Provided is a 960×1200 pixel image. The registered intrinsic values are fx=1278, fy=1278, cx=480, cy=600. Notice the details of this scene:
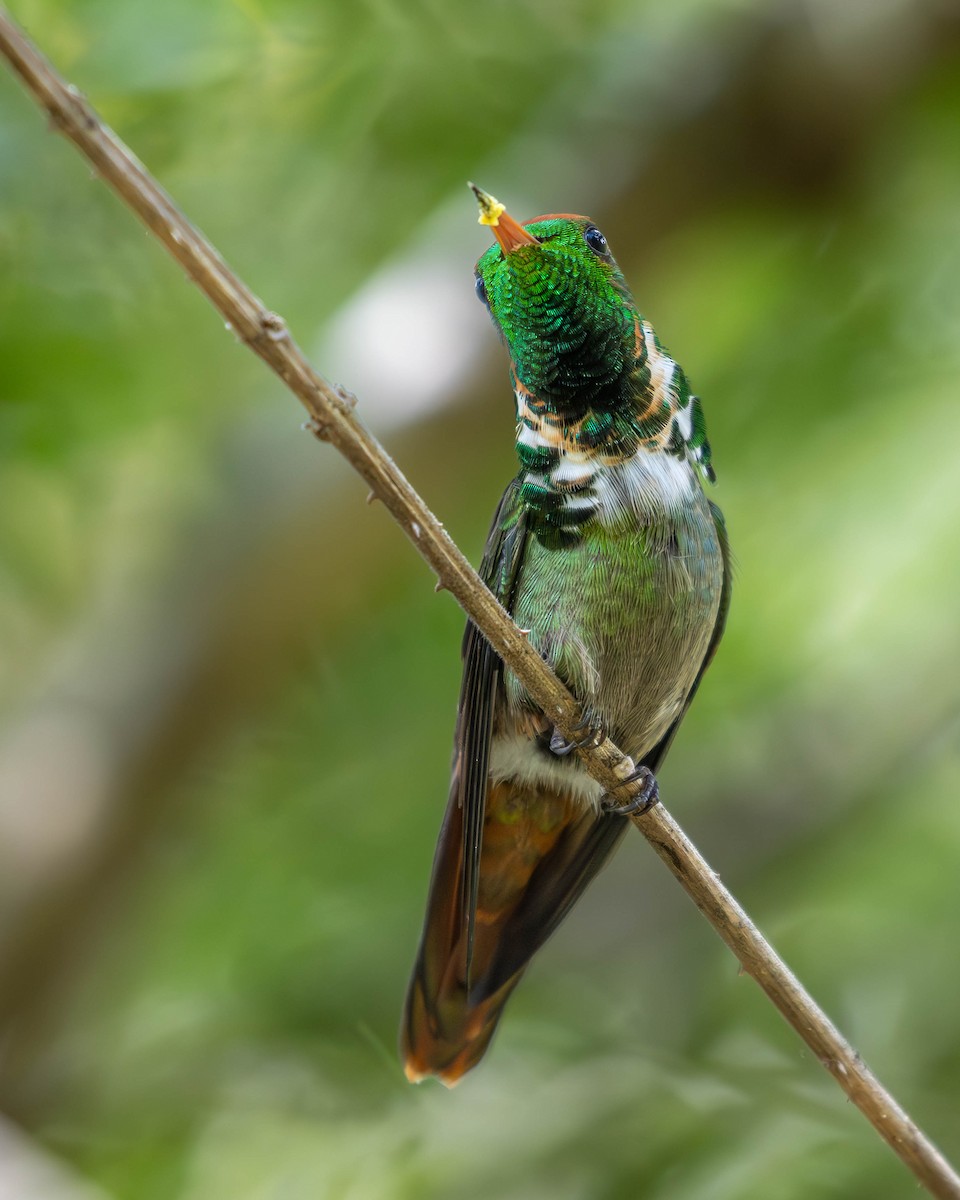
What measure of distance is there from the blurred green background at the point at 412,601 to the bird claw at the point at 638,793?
1824 millimetres

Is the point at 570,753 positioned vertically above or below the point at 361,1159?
above

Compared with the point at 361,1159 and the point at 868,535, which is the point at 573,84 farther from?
the point at 361,1159

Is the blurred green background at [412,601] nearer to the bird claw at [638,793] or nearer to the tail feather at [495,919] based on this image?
the tail feather at [495,919]

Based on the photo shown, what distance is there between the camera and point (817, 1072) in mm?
4492

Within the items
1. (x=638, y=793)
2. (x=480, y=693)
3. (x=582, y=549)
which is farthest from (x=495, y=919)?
(x=582, y=549)

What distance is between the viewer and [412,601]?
5488mm

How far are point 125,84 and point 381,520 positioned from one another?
5.75ft

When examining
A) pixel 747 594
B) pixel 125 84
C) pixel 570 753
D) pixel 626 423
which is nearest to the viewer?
pixel 626 423

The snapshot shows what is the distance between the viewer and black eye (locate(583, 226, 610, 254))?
3.20 metres

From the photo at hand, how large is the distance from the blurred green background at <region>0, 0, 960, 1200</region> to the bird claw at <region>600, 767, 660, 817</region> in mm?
1824

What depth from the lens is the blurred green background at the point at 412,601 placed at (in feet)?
14.9

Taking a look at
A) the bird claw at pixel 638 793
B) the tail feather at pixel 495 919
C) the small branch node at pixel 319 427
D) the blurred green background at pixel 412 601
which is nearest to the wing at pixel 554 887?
the tail feather at pixel 495 919

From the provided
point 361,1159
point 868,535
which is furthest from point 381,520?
point 361,1159

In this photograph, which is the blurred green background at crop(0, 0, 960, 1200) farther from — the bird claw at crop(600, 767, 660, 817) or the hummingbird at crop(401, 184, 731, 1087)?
the bird claw at crop(600, 767, 660, 817)
